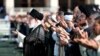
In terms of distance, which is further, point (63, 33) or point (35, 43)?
point (35, 43)

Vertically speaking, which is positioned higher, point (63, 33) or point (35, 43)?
point (63, 33)

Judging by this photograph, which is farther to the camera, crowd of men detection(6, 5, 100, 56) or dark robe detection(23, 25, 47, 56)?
dark robe detection(23, 25, 47, 56)

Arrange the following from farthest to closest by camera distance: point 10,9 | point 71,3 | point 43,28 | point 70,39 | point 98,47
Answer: point 71,3 < point 10,9 < point 43,28 < point 70,39 < point 98,47

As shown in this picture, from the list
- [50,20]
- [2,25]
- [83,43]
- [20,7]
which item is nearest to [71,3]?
[20,7]

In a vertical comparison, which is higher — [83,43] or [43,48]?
[83,43]

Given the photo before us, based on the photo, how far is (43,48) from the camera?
894 centimetres

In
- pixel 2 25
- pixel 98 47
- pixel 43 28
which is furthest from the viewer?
pixel 2 25

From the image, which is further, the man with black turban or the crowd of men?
the man with black turban

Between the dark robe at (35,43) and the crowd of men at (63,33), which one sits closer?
the crowd of men at (63,33)

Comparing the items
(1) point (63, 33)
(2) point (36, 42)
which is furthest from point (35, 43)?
(1) point (63, 33)

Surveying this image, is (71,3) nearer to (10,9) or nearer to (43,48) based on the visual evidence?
(10,9)

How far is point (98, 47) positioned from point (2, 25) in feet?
99.8

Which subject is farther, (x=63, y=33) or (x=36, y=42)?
(x=36, y=42)

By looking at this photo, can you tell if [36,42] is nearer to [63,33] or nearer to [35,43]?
[35,43]
